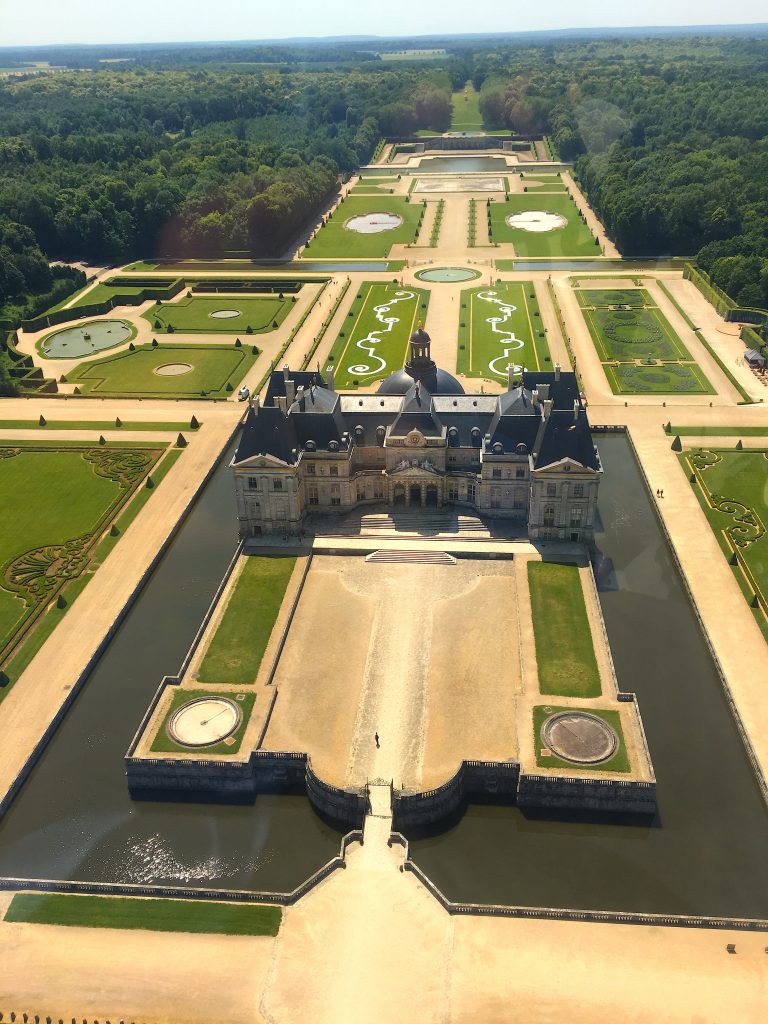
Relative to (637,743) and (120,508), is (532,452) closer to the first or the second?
(637,743)

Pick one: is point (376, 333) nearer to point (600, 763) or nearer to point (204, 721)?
point (204, 721)

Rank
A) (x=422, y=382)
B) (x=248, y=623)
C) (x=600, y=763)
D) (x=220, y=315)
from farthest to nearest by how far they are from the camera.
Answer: (x=220, y=315)
(x=422, y=382)
(x=248, y=623)
(x=600, y=763)

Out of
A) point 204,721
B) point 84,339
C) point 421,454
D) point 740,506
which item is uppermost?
point 421,454

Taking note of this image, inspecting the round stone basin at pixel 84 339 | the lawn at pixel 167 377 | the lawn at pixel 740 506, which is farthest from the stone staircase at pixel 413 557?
the round stone basin at pixel 84 339

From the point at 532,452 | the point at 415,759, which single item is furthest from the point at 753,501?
the point at 415,759

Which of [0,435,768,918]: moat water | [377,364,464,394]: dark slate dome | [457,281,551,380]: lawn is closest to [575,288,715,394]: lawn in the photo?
[457,281,551,380]: lawn

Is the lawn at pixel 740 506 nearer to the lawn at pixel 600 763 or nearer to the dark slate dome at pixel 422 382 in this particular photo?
the lawn at pixel 600 763

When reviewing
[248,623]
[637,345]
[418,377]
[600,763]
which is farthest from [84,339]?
[600,763]
